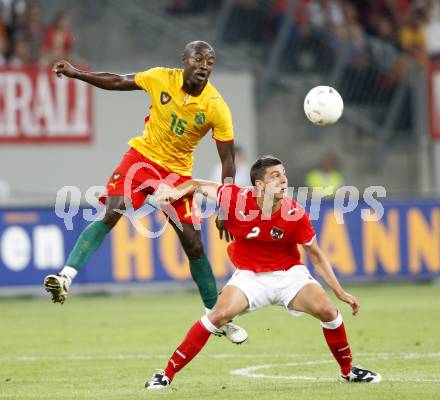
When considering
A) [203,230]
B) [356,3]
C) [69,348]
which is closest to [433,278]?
[203,230]

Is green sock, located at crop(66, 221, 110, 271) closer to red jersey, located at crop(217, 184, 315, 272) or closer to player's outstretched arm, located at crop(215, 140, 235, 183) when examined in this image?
player's outstretched arm, located at crop(215, 140, 235, 183)

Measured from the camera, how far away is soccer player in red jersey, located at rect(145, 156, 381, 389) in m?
8.55

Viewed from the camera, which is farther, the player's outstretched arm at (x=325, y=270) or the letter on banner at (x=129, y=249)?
the letter on banner at (x=129, y=249)

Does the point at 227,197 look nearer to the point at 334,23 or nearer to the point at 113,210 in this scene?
the point at 113,210

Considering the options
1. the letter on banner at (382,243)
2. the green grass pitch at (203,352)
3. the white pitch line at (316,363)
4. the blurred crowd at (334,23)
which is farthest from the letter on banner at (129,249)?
the white pitch line at (316,363)

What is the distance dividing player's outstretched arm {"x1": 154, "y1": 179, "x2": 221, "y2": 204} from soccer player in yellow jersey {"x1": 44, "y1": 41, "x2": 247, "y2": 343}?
0.74ft

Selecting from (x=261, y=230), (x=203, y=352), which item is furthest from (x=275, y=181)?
(x=203, y=352)

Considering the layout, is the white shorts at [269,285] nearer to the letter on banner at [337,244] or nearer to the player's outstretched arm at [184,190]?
the player's outstretched arm at [184,190]

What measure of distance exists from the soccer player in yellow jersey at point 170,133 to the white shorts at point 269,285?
1261 millimetres

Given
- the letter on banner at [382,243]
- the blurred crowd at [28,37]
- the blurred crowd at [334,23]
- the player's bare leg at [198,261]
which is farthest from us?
the blurred crowd at [334,23]

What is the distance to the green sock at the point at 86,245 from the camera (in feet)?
32.2

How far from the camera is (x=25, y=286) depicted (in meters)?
18.1

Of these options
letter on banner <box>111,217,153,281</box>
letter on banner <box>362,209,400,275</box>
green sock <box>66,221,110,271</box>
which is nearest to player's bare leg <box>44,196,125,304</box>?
green sock <box>66,221,110,271</box>

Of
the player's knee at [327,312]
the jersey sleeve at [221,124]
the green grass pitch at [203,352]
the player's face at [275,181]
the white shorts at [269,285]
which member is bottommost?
the green grass pitch at [203,352]
